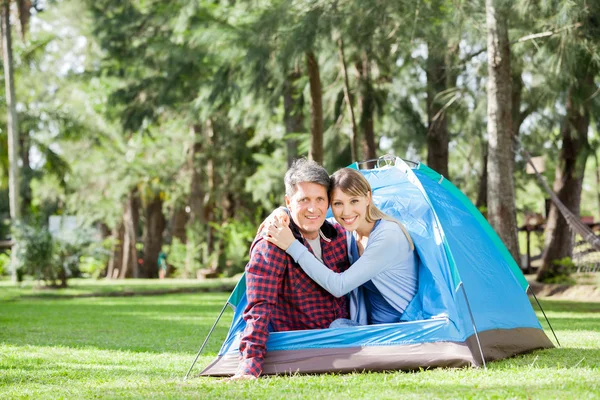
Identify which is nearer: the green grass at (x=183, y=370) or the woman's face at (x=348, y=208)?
the green grass at (x=183, y=370)

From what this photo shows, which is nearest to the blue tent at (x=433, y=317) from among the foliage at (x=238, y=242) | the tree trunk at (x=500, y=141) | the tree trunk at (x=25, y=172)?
the tree trunk at (x=500, y=141)

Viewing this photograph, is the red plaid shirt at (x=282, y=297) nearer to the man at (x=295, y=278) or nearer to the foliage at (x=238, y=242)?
the man at (x=295, y=278)

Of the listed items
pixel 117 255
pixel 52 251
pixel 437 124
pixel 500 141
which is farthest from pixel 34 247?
pixel 117 255

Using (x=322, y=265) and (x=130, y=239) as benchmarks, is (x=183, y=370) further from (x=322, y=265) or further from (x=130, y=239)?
(x=130, y=239)

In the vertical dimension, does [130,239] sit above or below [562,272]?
above

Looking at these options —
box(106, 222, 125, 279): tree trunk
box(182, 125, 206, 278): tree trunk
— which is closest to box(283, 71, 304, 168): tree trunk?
box(182, 125, 206, 278): tree trunk

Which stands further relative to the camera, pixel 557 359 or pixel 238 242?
pixel 238 242

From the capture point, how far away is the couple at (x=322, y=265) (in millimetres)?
4531

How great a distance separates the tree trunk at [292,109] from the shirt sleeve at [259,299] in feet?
32.4

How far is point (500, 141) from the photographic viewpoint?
9.99 m

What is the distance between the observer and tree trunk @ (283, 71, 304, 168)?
1474cm

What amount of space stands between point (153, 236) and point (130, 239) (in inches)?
30.7

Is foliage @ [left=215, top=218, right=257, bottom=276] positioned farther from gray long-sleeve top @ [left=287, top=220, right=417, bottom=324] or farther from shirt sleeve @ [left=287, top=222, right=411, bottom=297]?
shirt sleeve @ [left=287, top=222, right=411, bottom=297]

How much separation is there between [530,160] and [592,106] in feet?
5.23
